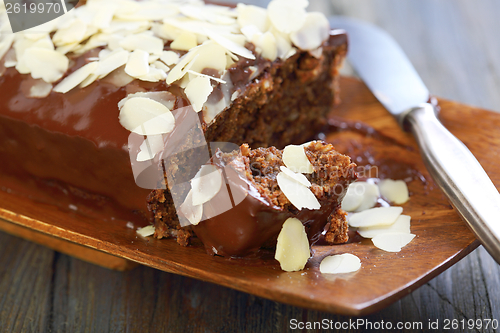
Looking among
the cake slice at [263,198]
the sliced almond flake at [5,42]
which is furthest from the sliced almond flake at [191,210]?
the sliced almond flake at [5,42]

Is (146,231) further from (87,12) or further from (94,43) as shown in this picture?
(87,12)

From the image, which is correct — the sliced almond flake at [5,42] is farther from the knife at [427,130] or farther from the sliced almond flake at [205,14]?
the knife at [427,130]

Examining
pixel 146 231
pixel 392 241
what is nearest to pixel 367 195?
pixel 392 241

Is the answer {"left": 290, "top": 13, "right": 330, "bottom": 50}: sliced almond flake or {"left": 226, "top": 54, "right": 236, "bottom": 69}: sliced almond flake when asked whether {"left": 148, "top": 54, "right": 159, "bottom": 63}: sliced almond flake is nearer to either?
{"left": 226, "top": 54, "right": 236, "bottom": 69}: sliced almond flake

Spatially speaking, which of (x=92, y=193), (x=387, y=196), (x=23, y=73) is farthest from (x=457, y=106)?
(x=23, y=73)

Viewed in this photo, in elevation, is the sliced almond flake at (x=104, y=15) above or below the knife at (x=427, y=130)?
above

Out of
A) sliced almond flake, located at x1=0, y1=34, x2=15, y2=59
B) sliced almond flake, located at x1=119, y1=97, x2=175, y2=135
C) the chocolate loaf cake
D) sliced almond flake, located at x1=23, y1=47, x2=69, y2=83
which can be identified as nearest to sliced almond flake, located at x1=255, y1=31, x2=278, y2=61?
the chocolate loaf cake

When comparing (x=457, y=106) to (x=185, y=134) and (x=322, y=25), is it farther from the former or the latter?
(x=185, y=134)
